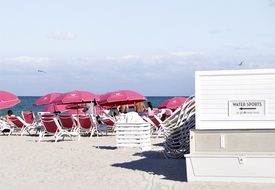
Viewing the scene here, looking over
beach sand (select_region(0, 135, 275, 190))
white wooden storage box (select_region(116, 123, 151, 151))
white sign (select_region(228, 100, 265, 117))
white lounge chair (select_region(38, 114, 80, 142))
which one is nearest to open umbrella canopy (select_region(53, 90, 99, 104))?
white lounge chair (select_region(38, 114, 80, 142))

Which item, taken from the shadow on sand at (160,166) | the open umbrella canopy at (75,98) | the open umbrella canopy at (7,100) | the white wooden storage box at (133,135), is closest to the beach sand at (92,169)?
the shadow on sand at (160,166)

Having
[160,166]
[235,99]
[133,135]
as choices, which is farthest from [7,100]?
[235,99]

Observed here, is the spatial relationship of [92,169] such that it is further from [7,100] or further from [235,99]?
[7,100]

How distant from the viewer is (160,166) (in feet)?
34.2

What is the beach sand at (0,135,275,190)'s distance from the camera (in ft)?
27.7

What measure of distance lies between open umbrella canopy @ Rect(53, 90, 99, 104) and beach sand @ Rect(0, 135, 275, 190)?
4016mm

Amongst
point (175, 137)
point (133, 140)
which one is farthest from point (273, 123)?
point (133, 140)

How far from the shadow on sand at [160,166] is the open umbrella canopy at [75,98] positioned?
6.79m

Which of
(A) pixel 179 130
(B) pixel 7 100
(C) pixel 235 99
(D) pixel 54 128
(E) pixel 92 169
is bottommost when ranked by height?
(E) pixel 92 169

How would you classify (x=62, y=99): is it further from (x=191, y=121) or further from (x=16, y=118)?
(x=191, y=121)

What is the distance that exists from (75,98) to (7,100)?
2431 mm

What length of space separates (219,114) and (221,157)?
0.67m

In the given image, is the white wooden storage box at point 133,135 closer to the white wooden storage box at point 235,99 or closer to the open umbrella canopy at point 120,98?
the white wooden storage box at point 235,99

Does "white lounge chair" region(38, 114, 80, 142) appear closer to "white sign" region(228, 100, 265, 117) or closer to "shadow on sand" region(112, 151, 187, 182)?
"shadow on sand" region(112, 151, 187, 182)
